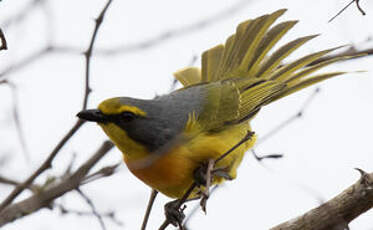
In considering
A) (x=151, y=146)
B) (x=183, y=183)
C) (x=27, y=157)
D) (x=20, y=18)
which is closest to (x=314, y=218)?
(x=183, y=183)

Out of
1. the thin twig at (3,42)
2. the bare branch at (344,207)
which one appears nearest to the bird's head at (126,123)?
the thin twig at (3,42)

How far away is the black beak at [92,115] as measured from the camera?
3.30 m

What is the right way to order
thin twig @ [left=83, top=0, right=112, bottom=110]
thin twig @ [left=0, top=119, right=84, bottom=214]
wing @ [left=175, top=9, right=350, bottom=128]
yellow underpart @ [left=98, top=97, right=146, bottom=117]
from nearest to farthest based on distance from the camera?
thin twig @ [left=0, top=119, right=84, bottom=214] < thin twig @ [left=83, top=0, right=112, bottom=110] < yellow underpart @ [left=98, top=97, right=146, bottom=117] < wing @ [left=175, top=9, right=350, bottom=128]

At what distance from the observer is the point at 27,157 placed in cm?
295

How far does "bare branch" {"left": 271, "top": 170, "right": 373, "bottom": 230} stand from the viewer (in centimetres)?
322

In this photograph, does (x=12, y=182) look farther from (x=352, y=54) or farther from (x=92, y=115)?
(x=352, y=54)

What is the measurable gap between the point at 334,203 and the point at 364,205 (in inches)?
8.7

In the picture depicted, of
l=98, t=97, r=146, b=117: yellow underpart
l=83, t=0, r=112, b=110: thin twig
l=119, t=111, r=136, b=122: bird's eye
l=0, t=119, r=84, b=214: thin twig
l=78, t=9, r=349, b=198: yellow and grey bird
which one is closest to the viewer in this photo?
l=0, t=119, r=84, b=214: thin twig

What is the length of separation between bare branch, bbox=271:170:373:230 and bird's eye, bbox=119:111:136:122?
1.42 m

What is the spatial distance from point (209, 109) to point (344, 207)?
1.70 meters

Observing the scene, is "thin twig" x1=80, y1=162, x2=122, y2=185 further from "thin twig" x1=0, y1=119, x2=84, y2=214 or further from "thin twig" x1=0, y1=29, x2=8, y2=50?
"thin twig" x1=0, y1=29, x2=8, y2=50

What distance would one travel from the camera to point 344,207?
3.25m

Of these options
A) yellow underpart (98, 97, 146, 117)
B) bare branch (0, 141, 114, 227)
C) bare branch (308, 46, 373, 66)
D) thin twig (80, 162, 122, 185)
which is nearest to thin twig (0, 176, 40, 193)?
bare branch (0, 141, 114, 227)

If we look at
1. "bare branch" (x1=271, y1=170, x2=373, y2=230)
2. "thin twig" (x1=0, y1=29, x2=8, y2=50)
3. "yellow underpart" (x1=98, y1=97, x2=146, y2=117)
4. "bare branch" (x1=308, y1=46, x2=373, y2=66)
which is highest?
"thin twig" (x1=0, y1=29, x2=8, y2=50)
